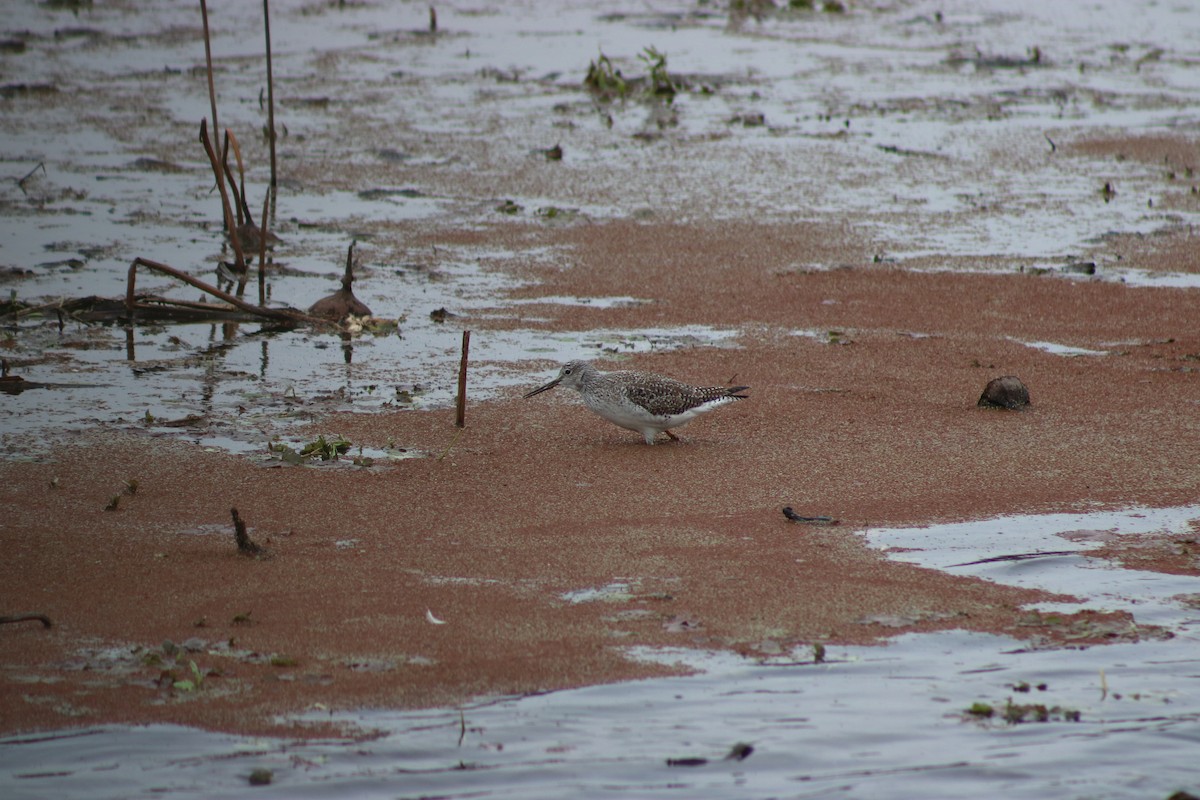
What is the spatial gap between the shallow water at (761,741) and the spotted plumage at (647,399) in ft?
7.55

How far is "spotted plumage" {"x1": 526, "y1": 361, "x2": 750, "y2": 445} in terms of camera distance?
682 cm

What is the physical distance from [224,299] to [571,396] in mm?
2129

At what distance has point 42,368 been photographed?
313 inches

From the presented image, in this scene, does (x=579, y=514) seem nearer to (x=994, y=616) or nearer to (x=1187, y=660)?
(x=994, y=616)

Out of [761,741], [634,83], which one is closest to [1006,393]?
[761,741]

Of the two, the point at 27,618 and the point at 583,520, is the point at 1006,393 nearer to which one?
the point at 583,520

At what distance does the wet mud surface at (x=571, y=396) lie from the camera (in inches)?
189

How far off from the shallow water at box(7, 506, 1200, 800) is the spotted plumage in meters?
2.30

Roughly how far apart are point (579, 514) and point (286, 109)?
1040 centimetres

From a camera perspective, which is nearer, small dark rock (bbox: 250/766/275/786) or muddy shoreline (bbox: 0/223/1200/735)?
small dark rock (bbox: 250/766/275/786)

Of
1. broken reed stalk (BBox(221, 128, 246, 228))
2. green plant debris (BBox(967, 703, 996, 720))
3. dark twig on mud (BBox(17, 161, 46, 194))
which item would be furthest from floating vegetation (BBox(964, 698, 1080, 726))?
dark twig on mud (BBox(17, 161, 46, 194))

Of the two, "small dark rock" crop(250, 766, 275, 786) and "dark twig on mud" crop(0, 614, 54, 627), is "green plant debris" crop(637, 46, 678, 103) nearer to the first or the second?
"dark twig on mud" crop(0, 614, 54, 627)

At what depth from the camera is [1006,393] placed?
24.1ft

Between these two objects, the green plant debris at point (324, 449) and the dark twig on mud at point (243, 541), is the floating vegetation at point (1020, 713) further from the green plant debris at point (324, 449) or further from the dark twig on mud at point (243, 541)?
the green plant debris at point (324, 449)
